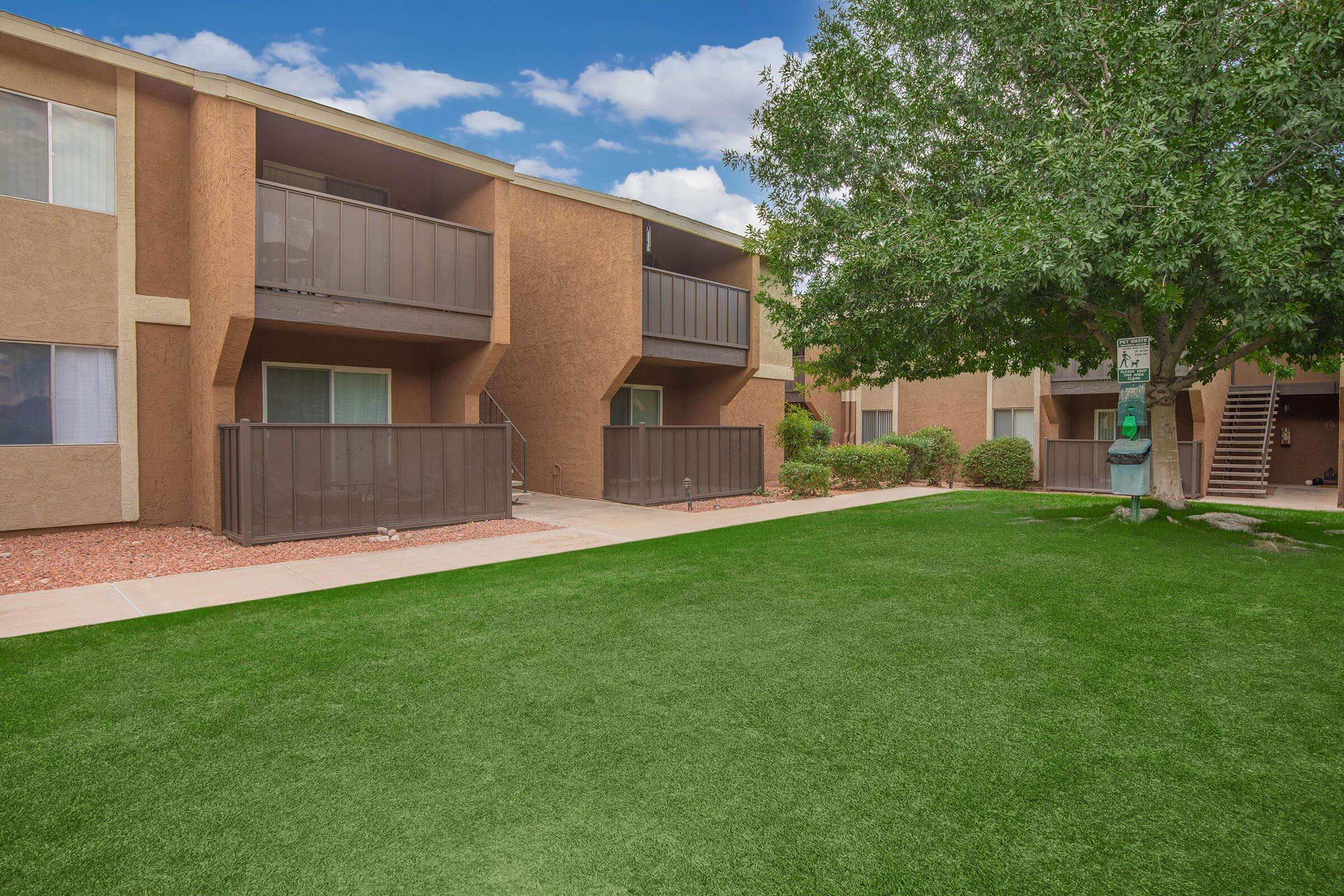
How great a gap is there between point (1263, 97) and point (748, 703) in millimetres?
8434

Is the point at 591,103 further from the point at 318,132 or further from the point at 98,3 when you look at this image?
the point at 318,132

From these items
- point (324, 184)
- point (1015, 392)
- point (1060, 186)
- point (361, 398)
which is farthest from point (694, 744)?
point (1015, 392)

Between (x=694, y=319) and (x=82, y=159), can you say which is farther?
(x=694, y=319)

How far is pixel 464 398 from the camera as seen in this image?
1253 centimetres

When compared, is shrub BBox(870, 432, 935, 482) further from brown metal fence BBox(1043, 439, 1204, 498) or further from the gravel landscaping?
the gravel landscaping

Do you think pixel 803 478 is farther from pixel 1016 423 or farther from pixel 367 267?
pixel 367 267

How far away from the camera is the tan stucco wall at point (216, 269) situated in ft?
30.5

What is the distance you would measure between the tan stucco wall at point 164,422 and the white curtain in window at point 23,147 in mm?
2135

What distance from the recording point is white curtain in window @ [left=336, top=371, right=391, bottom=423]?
1224 centimetres

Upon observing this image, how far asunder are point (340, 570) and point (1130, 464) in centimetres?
1004

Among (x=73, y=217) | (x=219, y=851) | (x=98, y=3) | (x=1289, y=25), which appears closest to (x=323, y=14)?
(x=98, y=3)

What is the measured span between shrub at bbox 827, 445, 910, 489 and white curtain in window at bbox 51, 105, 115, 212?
15.2 meters

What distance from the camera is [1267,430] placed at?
59.3 ft

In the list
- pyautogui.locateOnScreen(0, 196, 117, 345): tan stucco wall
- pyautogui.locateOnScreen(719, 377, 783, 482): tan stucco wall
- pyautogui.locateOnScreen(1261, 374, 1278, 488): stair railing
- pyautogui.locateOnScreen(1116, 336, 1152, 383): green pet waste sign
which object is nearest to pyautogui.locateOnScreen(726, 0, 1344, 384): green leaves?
pyautogui.locateOnScreen(1116, 336, 1152, 383): green pet waste sign
